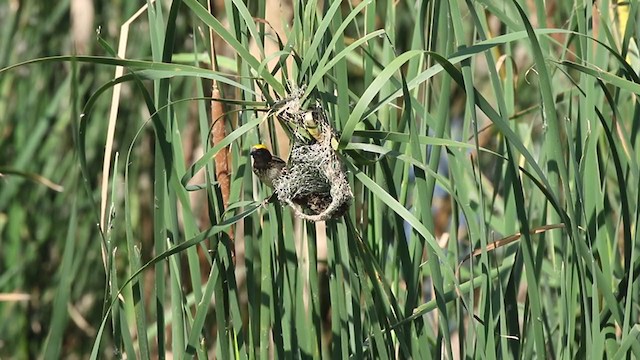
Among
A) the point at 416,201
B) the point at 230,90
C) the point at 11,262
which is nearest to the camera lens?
the point at 416,201

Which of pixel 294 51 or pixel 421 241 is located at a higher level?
pixel 294 51

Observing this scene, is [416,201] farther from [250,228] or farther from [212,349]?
[212,349]

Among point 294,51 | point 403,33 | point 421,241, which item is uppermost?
point 403,33

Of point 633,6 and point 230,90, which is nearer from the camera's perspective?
point 633,6

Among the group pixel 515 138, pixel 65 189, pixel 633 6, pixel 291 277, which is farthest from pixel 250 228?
pixel 65 189
